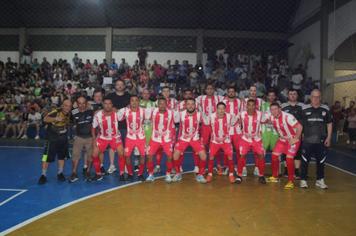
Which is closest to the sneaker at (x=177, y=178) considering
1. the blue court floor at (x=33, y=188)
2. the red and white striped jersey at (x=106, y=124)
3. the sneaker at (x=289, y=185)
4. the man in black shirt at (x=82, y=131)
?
the blue court floor at (x=33, y=188)

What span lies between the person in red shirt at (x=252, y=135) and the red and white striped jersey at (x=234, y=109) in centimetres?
34

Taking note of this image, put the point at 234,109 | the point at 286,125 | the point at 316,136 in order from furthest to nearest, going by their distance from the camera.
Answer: the point at 234,109 < the point at 286,125 < the point at 316,136

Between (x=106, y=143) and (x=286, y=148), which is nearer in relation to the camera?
(x=286, y=148)

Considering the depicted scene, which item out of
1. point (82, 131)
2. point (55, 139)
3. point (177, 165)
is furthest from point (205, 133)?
point (55, 139)

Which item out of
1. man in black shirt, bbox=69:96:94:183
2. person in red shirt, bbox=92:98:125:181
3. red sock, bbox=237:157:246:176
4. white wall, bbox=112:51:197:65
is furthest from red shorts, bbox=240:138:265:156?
white wall, bbox=112:51:197:65

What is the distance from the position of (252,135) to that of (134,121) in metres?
2.42

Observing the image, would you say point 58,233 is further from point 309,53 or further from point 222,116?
point 309,53

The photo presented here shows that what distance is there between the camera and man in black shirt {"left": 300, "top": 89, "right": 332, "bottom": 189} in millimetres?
6309

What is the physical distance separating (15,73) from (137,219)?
15.1 m

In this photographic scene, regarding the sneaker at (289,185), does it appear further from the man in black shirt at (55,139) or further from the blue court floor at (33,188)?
the man in black shirt at (55,139)

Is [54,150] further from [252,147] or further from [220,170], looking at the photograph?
[252,147]

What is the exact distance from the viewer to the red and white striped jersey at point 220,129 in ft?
22.5

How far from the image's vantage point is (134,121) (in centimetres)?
684

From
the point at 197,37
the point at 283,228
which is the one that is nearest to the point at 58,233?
the point at 283,228
